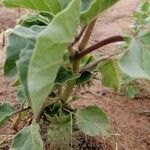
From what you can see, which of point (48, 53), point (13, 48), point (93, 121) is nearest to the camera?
point (48, 53)

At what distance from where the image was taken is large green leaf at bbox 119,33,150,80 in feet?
3.03

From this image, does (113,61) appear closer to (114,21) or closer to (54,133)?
(54,133)

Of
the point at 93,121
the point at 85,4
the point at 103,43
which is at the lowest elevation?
Result: the point at 93,121

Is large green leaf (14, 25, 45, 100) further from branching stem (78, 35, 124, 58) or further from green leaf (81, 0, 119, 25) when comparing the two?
branching stem (78, 35, 124, 58)

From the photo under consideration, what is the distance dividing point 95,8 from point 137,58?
0.15 meters

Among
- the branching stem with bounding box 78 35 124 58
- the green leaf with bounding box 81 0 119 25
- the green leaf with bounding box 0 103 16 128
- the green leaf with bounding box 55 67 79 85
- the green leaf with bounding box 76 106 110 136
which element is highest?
the green leaf with bounding box 81 0 119 25

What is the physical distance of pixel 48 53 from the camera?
0.79 m

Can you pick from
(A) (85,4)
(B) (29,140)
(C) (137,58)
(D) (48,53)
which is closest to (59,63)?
(D) (48,53)

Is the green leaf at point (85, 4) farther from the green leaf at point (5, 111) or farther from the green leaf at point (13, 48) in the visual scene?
the green leaf at point (5, 111)

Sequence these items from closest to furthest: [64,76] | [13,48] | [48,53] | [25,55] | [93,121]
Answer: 1. [48,53]
2. [25,55]
3. [13,48]
4. [64,76]
5. [93,121]

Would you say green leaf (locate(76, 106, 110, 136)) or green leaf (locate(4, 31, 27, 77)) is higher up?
green leaf (locate(4, 31, 27, 77))

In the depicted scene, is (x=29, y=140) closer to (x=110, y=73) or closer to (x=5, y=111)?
(x=5, y=111)

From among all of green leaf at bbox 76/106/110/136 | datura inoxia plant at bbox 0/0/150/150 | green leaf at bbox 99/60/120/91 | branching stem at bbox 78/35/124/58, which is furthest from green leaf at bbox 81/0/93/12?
green leaf at bbox 76/106/110/136

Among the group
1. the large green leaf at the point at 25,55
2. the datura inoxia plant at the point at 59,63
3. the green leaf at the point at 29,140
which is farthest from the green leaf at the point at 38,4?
the green leaf at the point at 29,140
